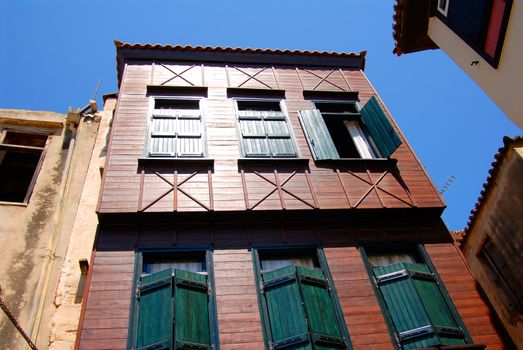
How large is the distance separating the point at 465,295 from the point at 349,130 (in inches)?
192

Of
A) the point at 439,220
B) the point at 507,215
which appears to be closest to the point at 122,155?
the point at 439,220

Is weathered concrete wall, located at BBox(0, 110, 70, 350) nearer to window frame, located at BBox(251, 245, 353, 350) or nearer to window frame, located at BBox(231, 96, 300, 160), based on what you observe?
window frame, located at BBox(251, 245, 353, 350)

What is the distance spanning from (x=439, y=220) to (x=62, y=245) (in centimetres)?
725

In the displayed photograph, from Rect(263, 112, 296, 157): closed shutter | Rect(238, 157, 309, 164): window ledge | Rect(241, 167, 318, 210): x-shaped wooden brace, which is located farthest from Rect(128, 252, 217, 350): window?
Rect(263, 112, 296, 157): closed shutter

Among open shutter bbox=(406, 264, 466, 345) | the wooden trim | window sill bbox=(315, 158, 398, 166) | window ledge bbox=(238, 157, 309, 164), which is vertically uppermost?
the wooden trim

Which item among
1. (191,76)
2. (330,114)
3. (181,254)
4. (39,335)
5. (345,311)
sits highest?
(191,76)

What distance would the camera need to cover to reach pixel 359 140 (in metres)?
10.5

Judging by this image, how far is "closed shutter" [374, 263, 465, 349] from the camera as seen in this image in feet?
→ 21.0

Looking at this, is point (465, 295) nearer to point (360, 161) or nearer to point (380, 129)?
point (360, 161)

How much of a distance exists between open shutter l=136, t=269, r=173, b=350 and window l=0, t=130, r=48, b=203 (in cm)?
577

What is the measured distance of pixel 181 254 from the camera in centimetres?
729

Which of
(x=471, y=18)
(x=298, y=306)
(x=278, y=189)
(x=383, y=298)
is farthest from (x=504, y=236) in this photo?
(x=298, y=306)

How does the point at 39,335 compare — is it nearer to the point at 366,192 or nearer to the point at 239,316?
the point at 239,316

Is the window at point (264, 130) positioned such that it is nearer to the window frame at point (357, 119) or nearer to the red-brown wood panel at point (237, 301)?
the window frame at point (357, 119)
